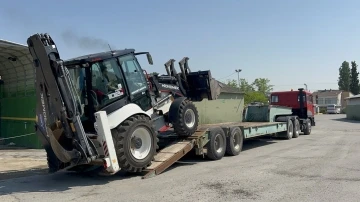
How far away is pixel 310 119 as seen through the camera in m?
22.5

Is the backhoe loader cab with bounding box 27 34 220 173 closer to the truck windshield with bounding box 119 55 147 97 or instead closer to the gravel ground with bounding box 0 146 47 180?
the truck windshield with bounding box 119 55 147 97

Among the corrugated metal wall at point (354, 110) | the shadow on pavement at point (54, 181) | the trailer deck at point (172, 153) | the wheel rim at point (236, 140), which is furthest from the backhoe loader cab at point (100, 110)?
the corrugated metal wall at point (354, 110)

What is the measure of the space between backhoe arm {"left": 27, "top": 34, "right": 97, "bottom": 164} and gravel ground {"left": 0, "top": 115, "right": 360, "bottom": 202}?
2.88 feet

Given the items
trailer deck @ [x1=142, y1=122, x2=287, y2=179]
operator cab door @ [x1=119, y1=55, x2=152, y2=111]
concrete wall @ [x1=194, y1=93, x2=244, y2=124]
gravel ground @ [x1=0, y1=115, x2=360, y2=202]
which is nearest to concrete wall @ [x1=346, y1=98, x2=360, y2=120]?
concrete wall @ [x1=194, y1=93, x2=244, y2=124]

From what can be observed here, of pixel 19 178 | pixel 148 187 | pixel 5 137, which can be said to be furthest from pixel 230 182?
pixel 5 137

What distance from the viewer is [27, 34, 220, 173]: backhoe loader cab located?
7996 millimetres

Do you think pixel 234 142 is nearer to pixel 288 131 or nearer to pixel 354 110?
pixel 288 131

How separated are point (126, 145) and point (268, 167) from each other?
416cm

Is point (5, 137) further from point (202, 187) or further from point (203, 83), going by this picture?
point (202, 187)

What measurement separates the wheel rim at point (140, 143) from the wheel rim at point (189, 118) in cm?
181

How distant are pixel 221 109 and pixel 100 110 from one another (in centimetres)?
1773

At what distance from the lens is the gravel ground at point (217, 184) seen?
23.4 ft

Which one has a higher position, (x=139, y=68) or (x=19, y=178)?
(x=139, y=68)

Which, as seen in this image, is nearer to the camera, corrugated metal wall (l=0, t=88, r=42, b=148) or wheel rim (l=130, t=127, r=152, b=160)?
wheel rim (l=130, t=127, r=152, b=160)
